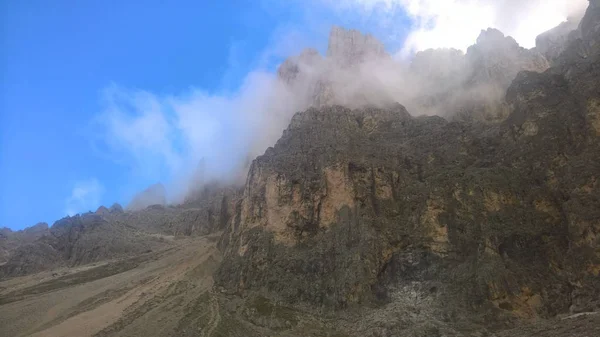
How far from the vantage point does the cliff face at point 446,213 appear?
57.2 meters

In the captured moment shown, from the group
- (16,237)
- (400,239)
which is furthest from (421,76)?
(16,237)

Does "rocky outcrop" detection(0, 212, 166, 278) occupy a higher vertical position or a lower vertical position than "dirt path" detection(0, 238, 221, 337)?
higher

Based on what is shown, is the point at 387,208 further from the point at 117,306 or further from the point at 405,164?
the point at 117,306


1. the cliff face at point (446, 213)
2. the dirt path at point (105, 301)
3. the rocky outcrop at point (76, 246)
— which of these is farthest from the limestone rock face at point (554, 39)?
the rocky outcrop at point (76, 246)

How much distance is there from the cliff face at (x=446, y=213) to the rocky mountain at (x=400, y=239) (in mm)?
228

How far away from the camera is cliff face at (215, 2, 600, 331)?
188 ft

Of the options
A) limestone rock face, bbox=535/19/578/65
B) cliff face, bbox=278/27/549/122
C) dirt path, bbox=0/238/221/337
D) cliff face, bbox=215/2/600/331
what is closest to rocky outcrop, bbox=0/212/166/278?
dirt path, bbox=0/238/221/337

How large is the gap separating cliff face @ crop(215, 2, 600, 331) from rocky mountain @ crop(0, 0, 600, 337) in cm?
23

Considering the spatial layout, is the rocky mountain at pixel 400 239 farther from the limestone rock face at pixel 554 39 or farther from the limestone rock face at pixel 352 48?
the limestone rock face at pixel 352 48

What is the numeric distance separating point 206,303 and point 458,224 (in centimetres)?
4157

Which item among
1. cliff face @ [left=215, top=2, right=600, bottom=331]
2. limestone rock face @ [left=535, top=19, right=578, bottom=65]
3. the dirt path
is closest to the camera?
cliff face @ [left=215, top=2, right=600, bottom=331]

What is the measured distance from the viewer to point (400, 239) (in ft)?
229

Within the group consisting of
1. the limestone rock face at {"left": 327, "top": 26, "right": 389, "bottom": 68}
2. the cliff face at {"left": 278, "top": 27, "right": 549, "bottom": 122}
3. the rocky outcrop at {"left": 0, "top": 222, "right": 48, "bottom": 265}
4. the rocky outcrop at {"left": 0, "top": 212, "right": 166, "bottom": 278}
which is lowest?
the rocky outcrop at {"left": 0, "top": 212, "right": 166, "bottom": 278}

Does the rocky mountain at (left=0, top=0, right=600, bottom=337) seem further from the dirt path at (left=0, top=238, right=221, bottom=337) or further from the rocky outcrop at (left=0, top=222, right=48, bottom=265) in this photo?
the rocky outcrop at (left=0, top=222, right=48, bottom=265)
